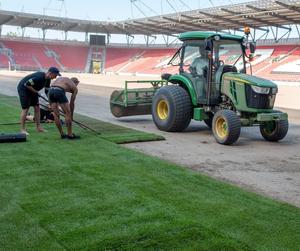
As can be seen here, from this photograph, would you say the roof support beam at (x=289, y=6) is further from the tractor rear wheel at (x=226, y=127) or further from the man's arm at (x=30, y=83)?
the man's arm at (x=30, y=83)

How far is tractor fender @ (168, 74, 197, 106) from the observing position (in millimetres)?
10266

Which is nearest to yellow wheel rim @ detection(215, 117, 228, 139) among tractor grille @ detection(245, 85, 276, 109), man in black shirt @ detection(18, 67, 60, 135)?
tractor grille @ detection(245, 85, 276, 109)

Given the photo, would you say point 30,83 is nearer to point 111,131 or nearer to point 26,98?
point 26,98

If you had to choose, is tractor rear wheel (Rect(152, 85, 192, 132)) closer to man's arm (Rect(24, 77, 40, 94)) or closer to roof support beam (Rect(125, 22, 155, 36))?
man's arm (Rect(24, 77, 40, 94))

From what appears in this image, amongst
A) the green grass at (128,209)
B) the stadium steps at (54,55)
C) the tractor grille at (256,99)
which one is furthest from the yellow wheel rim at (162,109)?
the stadium steps at (54,55)

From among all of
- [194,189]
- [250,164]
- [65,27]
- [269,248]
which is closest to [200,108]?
[250,164]

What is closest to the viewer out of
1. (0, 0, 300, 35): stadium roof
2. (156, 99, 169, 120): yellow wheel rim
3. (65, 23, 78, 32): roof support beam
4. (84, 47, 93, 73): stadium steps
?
(156, 99, 169, 120): yellow wheel rim

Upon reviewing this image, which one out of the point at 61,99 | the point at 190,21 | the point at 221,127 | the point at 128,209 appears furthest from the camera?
the point at 190,21

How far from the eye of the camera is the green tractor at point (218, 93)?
9172 millimetres

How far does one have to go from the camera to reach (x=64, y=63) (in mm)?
69000

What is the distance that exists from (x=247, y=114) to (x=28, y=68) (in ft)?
192

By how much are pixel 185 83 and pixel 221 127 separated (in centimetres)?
172

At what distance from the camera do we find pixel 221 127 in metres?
9.32

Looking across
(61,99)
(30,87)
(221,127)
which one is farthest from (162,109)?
(30,87)
